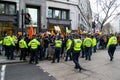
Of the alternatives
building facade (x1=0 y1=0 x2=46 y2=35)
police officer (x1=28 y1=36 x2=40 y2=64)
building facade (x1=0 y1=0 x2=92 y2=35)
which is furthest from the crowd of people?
building facade (x1=0 y1=0 x2=46 y2=35)

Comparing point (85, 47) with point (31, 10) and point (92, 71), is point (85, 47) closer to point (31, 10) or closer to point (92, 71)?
point (92, 71)

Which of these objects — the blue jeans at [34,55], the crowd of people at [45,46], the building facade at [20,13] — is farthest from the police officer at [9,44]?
the building facade at [20,13]

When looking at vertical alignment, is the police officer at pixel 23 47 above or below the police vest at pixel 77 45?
below

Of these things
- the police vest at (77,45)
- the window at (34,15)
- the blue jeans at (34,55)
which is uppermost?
the window at (34,15)

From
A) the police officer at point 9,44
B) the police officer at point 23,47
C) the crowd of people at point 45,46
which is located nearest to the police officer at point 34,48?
the crowd of people at point 45,46

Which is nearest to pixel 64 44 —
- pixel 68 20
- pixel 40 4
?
pixel 40 4

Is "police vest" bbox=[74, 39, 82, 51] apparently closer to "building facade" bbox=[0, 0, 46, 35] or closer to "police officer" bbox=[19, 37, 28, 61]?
"police officer" bbox=[19, 37, 28, 61]

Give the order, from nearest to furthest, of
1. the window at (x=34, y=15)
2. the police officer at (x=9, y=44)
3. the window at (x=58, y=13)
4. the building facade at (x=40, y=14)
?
the police officer at (x=9, y=44) → the building facade at (x=40, y=14) → the window at (x=34, y=15) → the window at (x=58, y=13)

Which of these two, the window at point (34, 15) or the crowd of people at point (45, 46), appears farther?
the window at point (34, 15)

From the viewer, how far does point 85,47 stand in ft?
59.0

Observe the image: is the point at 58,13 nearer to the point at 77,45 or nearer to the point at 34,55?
the point at 34,55

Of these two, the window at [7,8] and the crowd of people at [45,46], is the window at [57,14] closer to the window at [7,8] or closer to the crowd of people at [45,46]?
the window at [7,8]

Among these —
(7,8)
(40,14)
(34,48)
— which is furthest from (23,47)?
(40,14)

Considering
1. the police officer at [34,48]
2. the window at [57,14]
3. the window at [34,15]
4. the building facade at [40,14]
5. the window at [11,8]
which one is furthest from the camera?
the window at [57,14]
